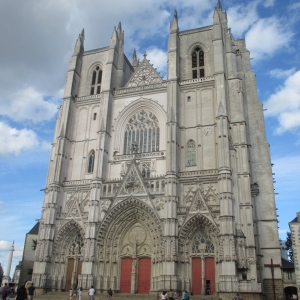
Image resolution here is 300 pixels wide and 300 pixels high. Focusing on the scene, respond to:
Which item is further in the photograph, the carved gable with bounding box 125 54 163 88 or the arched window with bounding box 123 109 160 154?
the carved gable with bounding box 125 54 163 88

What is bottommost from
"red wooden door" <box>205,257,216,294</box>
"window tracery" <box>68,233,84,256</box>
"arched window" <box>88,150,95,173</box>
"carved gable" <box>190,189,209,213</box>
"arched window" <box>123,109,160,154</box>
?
"red wooden door" <box>205,257,216,294</box>

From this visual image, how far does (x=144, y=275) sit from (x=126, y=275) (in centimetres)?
141

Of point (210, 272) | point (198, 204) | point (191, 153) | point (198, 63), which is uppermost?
point (198, 63)

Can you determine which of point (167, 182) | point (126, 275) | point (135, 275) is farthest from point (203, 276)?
point (167, 182)

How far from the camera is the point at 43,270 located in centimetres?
2653

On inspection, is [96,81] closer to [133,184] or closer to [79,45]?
[79,45]

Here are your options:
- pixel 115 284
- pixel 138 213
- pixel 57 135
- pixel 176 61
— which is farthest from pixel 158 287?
pixel 176 61

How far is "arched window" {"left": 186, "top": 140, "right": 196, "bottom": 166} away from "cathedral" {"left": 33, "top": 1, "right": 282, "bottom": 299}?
0.08 metres

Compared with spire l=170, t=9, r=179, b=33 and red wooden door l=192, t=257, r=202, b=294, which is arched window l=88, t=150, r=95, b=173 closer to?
red wooden door l=192, t=257, r=202, b=294

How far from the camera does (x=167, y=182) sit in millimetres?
26328

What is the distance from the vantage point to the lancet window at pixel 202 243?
24.9 m

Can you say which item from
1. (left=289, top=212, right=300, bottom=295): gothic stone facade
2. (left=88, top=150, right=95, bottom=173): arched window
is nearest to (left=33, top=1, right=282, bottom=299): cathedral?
(left=88, top=150, right=95, bottom=173): arched window

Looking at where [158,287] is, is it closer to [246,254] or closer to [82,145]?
[246,254]

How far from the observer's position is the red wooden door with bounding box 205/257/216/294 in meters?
24.0
